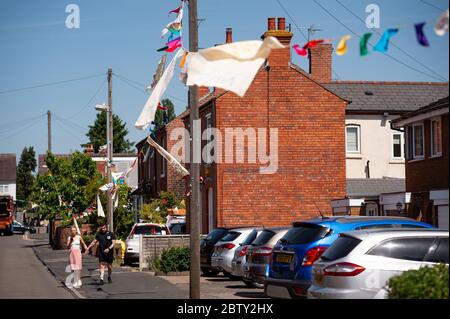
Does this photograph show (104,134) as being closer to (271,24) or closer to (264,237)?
(271,24)

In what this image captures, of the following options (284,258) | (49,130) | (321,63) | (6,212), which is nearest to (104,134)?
(6,212)

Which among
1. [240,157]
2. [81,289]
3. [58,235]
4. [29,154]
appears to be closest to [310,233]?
[81,289]

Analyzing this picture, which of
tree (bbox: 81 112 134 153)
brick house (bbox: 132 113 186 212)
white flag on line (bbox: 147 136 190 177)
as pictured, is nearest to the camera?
white flag on line (bbox: 147 136 190 177)

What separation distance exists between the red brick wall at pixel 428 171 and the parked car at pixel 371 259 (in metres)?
11.9

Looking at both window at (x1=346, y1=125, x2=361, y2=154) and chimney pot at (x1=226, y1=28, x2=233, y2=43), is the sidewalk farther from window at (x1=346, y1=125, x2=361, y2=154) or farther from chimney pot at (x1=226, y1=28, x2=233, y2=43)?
chimney pot at (x1=226, y1=28, x2=233, y2=43)

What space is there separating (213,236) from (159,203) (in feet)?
66.2

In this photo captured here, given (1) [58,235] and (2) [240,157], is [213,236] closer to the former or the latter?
(2) [240,157]

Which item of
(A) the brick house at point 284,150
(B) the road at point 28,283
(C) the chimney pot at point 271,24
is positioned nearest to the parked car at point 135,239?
(A) the brick house at point 284,150

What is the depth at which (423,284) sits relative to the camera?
1052cm

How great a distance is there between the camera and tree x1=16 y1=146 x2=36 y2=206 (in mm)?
160250

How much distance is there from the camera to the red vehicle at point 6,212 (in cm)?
8331

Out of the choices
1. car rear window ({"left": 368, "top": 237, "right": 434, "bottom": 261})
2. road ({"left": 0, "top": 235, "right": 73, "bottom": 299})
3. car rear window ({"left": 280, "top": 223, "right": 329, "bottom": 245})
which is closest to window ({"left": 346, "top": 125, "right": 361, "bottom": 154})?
road ({"left": 0, "top": 235, "right": 73, "bottom": 299})

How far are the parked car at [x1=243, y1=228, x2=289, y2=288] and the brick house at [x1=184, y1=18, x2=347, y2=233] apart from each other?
48.2 ft

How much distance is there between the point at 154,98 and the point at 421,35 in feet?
28.2
